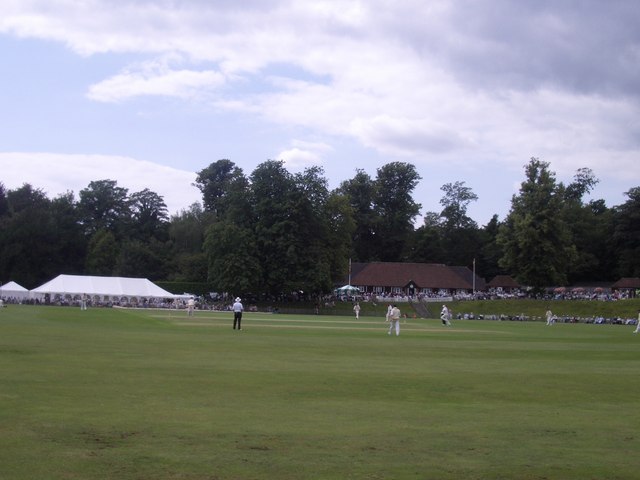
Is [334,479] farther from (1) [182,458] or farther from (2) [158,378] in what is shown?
(2) [158,378]

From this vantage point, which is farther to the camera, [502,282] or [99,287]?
[502,282]

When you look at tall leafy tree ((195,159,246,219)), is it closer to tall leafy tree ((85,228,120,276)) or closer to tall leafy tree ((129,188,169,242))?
tall leafy tree ((129,188,169,242))

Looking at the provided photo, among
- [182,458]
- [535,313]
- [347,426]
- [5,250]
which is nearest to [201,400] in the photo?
[347,426]

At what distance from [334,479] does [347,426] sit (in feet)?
11.0

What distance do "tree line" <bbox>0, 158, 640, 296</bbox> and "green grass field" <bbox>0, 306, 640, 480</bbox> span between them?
75.8 m

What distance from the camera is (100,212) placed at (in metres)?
147

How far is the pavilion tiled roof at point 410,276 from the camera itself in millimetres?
125188

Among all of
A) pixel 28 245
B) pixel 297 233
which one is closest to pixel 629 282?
pixel 297 233

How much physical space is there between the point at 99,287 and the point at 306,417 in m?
75.6

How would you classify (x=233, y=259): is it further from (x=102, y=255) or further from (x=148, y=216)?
(x=148, y=216)

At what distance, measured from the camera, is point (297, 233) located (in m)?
101

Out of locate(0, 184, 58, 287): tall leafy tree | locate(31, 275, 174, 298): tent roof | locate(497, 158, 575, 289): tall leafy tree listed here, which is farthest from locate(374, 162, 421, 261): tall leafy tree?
locate(31, 275, 174, 298): tent roof

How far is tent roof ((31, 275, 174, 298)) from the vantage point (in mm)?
82750

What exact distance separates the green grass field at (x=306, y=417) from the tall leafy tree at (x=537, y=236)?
7895 centimetres
